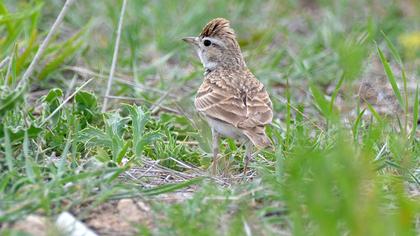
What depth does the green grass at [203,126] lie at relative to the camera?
3814mm

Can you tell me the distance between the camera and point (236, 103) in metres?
5.71

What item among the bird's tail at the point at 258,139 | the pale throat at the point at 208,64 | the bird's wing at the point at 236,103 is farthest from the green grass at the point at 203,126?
the pale throat at the point at 208,64

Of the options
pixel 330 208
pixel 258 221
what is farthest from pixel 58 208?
pixel 330 208

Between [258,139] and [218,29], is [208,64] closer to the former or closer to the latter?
[218,29]

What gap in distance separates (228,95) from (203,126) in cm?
38

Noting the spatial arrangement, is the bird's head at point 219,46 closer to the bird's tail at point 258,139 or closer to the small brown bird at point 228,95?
the small brown bird at point 228,95

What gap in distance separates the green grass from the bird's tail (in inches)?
3.5

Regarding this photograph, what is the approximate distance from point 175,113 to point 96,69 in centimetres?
118

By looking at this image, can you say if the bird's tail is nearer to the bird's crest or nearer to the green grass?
the green grass

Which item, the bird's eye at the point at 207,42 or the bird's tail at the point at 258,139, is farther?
the bird's eye at the point at 207,42

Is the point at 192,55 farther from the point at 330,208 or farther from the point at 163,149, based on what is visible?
the point at 330,208

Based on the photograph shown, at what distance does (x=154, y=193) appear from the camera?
4453 millimetres

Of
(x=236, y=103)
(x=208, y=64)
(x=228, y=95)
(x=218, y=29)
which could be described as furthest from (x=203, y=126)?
(x=218, y=29)

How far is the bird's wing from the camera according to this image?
5488mm
